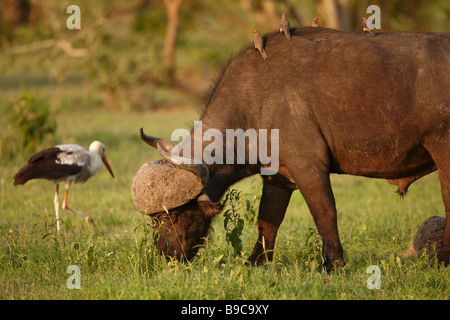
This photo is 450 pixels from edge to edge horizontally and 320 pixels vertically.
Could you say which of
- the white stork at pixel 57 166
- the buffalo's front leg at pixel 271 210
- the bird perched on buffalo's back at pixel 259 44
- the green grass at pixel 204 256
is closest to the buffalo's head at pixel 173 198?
the green grass at pixel 204 256

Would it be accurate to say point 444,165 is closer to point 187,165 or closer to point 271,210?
point 271,210

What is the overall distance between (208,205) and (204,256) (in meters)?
0.49

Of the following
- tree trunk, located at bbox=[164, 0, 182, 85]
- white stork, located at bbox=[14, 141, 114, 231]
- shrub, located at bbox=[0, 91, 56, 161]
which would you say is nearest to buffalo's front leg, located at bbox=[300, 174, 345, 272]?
white stork, located at bbox=[14, 141, 114, 231]

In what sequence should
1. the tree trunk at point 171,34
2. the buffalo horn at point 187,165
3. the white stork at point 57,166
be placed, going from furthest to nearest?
the tree trunk at point 171,34, the white stork at point 57,166, the buffalo horn at point 187,165

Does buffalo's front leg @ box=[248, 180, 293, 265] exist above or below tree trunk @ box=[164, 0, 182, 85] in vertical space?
below

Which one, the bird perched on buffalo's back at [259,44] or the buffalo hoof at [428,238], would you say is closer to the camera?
the bird perched on buffalo's back at [259,44]

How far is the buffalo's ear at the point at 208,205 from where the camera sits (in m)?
5.09

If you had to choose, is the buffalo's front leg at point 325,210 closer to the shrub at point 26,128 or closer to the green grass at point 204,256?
the green grass at point 204,256

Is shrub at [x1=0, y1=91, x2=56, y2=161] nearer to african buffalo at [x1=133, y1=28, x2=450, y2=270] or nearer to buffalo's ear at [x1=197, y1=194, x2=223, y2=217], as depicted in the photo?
african buffalo at [x1=133, y1=28, x2=450, y2=270]

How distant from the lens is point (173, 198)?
5.15 meters

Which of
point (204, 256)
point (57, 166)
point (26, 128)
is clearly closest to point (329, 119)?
point (204, 256)

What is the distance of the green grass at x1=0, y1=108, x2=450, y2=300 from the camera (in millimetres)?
4867
